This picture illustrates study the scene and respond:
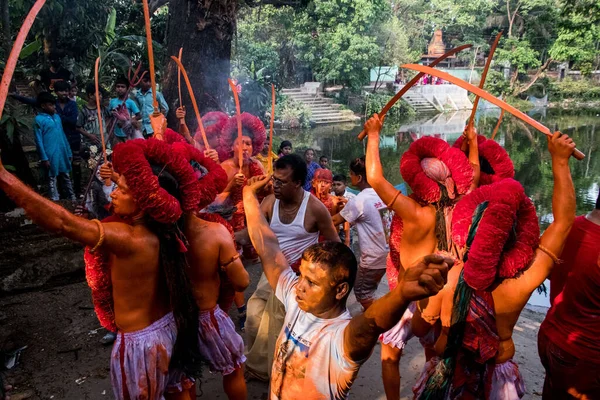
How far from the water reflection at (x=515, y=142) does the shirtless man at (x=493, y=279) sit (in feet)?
26.6

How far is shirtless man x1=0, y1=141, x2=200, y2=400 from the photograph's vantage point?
7.21ft

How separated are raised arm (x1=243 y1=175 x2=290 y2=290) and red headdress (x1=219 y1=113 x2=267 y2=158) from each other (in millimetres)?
2018

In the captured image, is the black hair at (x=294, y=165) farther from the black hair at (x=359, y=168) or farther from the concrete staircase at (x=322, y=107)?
the concrete staircase at (x=322, y=107)

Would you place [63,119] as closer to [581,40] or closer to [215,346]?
[215,346]

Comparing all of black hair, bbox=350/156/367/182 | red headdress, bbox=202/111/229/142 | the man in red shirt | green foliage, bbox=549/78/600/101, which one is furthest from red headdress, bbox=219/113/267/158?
green foliage, bbox=549/78/600/101

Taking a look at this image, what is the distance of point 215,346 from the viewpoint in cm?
271

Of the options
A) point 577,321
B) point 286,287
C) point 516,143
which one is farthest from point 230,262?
point 516,143

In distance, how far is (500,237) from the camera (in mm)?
2111

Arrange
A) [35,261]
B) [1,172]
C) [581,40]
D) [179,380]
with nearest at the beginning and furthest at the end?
[1,172] → [179,380] → [35,261] → [581,40]

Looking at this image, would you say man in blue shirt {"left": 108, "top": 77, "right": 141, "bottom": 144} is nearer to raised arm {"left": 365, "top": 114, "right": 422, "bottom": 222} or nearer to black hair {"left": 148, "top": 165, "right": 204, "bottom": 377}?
black hair {"left": 148, "top": 165, "right": 204, "bottom": 377}

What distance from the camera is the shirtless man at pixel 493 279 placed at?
84.2 inches

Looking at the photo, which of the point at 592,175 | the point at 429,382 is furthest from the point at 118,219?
the point at 592,175

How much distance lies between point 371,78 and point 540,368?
3015cm

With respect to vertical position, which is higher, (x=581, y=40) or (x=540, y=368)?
(x=581, y=40)
